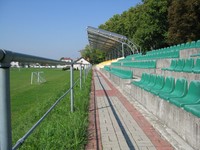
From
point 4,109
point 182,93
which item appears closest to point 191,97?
point 182,93

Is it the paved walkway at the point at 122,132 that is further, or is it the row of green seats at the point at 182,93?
the paved walkway at the point at 122,132

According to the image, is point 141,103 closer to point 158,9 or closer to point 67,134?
point 67,134

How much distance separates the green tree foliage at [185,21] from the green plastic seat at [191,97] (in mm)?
Result: 29997

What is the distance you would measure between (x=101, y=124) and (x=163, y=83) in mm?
1744

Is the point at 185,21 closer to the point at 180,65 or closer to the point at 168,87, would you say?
the point at 180,65

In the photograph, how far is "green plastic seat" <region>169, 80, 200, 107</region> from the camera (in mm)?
4316

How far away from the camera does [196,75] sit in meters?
6.12

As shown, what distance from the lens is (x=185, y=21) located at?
1325 inches

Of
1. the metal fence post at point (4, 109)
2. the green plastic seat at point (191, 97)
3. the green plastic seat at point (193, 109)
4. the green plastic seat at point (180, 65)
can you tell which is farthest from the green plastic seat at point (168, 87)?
the metal fence post at point (4, 109)

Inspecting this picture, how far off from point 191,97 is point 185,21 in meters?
31.0

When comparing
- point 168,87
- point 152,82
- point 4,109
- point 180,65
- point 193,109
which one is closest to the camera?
point 4,109

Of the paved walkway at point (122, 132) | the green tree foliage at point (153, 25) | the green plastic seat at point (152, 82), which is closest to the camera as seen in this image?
the paved walkway at point (122, 132)

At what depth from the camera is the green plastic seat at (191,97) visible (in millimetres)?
4316

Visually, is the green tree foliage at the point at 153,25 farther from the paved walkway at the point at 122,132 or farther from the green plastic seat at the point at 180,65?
the paved walkway at the point at 122,132
